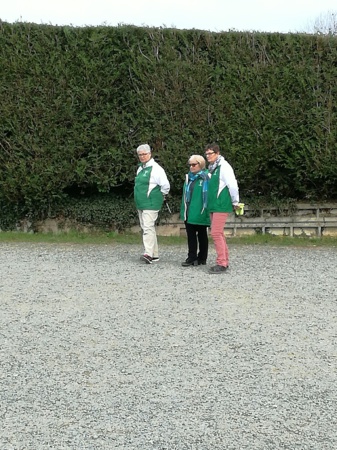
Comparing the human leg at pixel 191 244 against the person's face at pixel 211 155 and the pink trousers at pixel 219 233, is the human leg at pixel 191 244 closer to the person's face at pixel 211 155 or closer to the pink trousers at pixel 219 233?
the pink trousers at pixel 219 233

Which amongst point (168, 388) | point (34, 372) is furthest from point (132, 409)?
point (34, 372)

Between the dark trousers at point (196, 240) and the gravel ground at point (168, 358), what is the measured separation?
32 cm

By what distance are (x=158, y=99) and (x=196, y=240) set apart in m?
3.86

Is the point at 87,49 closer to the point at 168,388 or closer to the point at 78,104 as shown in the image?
the point at 78,104

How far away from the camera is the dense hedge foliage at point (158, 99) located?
13.1 metres

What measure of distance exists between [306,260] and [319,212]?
314cm

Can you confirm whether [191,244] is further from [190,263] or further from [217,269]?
[217,269]

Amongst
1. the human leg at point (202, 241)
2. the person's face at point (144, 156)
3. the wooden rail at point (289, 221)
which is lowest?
the wooden rail at point (289, 221)

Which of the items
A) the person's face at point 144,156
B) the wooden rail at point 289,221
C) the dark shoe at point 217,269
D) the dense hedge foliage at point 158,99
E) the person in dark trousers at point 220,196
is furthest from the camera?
the wooden rail at point 289,221

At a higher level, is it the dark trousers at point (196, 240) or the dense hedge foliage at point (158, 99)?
the dense hedge foliage at point (158, 99)

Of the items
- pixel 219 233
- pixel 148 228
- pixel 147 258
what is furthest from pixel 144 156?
pixel 219 233

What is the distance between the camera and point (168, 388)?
537cm

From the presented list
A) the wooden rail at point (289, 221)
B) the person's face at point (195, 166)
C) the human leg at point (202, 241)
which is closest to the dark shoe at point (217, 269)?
the human leg at point (202, 241)

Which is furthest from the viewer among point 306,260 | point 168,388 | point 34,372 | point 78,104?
point 78,104
